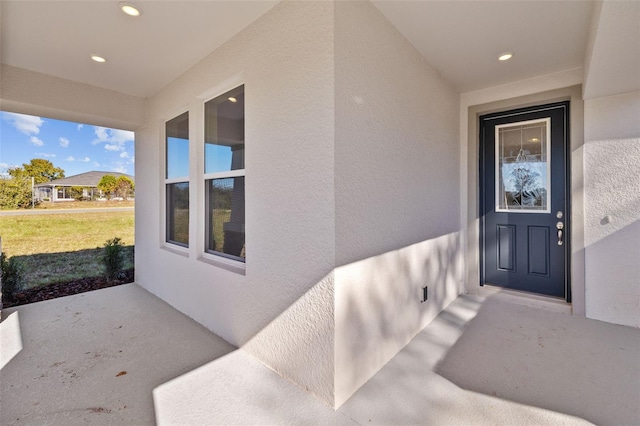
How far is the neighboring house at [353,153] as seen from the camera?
1.78 metres

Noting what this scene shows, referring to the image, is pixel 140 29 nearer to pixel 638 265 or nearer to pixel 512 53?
pixel 512 53

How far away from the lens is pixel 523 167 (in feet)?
11.4

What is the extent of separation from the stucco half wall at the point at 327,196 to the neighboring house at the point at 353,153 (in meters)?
0.02

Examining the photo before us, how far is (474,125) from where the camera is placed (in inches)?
140

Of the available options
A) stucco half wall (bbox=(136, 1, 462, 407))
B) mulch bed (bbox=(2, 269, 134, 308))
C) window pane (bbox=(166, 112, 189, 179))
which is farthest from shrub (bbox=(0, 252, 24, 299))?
stucco half wall (bbox=(136, 1, 462, 407))

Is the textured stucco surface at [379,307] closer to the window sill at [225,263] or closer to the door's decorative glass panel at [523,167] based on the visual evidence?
the window sill at [225,263]

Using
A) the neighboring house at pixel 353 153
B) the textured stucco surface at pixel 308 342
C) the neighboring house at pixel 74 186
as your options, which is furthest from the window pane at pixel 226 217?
the neighboring house at pixel 74 186

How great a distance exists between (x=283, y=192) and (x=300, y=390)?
1.34 metres

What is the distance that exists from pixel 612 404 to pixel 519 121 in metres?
3.02

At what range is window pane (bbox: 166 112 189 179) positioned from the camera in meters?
3.30

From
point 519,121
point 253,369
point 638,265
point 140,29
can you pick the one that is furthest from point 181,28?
point 638,265

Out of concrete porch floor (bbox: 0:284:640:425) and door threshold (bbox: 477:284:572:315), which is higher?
door threshold (bbox: 477:284:572:315)

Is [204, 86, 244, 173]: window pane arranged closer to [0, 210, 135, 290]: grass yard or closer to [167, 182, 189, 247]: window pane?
[167, 182, 189, 247]: window pane

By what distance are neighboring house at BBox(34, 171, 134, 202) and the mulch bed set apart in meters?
5.87
